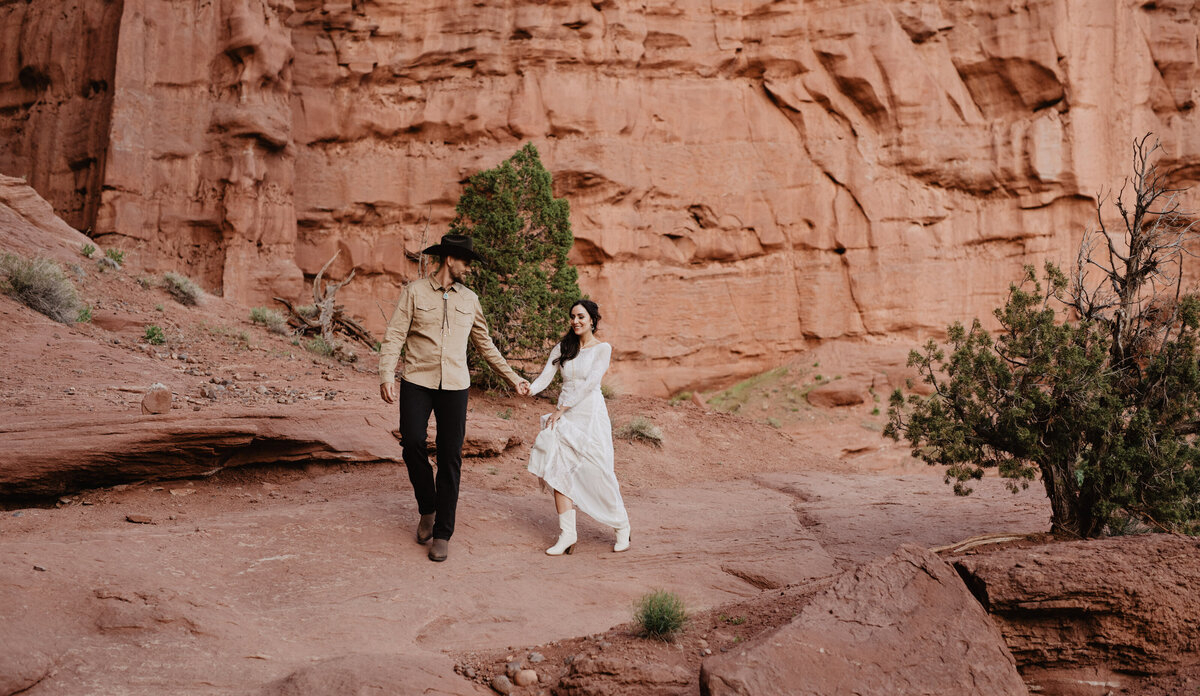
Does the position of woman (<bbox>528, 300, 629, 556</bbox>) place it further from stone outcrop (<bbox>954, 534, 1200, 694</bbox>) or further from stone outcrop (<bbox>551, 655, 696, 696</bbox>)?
stone outcrop (<bbox>954, 534, 1200, 694</bbox>)

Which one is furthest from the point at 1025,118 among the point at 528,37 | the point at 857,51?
Answer: the point at 528,37

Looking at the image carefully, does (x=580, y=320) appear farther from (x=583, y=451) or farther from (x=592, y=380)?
(x=583, y=451)

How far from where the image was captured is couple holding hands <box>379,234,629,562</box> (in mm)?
6062

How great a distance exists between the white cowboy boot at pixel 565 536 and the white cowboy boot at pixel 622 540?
37cm

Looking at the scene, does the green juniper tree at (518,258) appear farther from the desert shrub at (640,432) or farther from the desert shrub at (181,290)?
the desert shrub at (181,290)

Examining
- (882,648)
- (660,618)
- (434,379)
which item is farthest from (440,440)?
(882,648)

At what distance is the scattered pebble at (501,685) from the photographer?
4137 millimetres

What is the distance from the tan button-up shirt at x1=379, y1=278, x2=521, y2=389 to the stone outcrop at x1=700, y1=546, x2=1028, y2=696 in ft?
9.86

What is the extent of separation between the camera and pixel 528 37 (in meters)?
22.0

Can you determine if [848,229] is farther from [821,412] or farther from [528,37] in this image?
[528,37]

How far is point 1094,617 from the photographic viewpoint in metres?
4.30

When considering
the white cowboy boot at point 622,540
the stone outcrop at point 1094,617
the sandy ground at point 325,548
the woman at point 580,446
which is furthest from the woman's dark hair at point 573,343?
the stone outcrop at point 1094,617

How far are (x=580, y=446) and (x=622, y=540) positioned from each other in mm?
832

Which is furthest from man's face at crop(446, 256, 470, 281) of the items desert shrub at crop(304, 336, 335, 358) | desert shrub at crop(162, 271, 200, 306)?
desert shrub at crop(162, 271, 200, 306)
